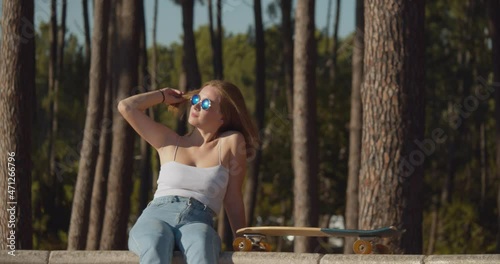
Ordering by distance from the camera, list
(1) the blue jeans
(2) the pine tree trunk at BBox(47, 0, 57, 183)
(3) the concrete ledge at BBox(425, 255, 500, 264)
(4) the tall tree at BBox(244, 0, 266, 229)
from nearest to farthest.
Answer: (3) the concrete ledge at BBox(425, 255, 500, 264) → (1) the blue jeans → (4) the tall tree at BBox(244, 0, 266, 229) → (2) the pine tree trunk at BBox(47, 0, 57, 183)

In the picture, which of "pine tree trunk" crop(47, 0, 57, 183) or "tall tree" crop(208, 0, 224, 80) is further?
"pine tree trunk" crop(47, 0, 57, 183)

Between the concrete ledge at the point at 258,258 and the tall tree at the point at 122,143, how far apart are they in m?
8.96

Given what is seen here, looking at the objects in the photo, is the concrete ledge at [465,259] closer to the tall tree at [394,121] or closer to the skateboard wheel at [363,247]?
the skateboard wheel at [363,247]

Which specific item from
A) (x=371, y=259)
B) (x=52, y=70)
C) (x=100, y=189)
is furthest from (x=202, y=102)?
(x=52, y=70)

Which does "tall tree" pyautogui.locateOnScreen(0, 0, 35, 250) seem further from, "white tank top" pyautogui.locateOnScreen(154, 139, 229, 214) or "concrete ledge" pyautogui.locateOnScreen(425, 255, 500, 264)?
"concrete ledge" pyautogui.locateOnScreen(425, 255, 500, 264)

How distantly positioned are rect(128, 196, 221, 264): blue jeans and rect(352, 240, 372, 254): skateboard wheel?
764mm

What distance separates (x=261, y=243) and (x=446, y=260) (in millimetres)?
1245

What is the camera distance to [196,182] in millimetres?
7082

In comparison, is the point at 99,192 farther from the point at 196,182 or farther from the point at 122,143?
the point at 196,182

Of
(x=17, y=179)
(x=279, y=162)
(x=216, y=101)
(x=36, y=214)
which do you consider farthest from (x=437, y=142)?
(x=216, y=101)

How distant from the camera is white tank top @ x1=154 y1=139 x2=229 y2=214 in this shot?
706 centimetres

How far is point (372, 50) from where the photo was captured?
31.5 ft

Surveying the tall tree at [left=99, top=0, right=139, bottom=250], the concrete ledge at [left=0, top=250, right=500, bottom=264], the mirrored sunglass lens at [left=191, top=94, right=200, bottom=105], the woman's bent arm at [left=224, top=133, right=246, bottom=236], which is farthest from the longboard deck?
the tall tree at [left=99, top=0, right=139, bottom=250]

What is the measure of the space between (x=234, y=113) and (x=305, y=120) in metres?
8.90
